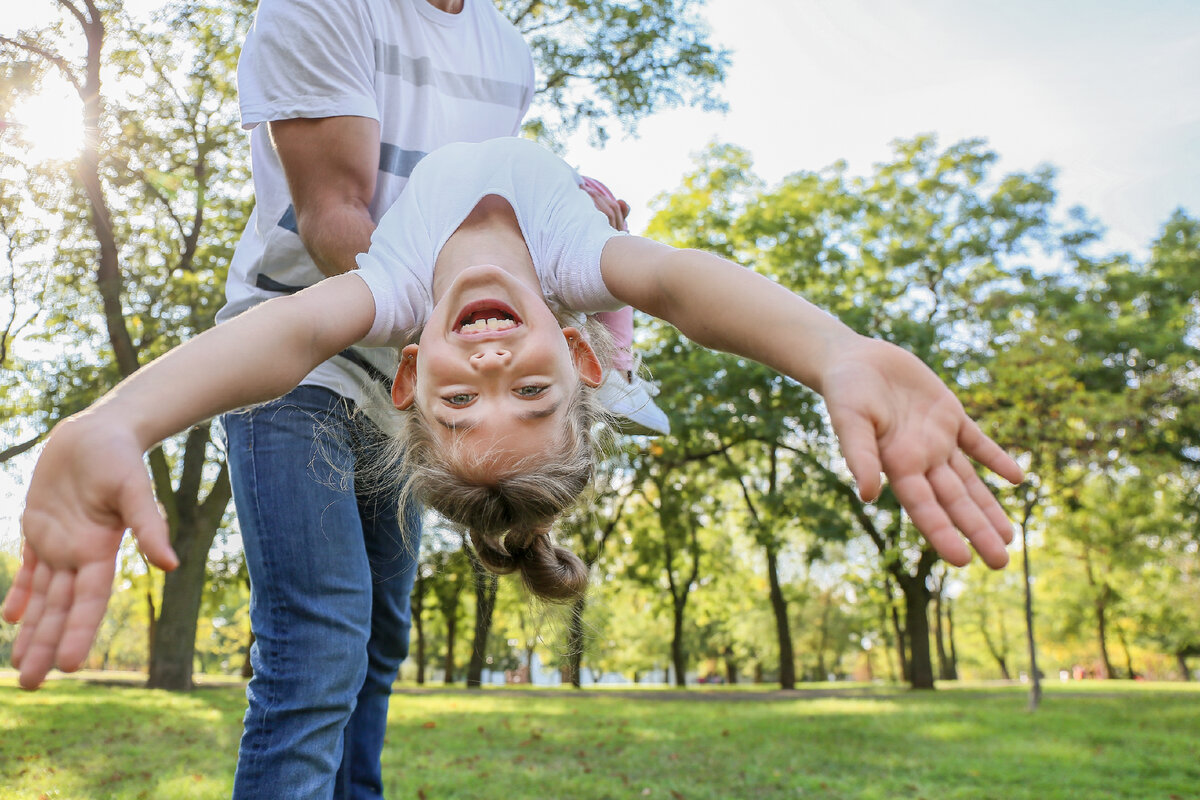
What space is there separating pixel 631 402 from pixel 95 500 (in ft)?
5.36

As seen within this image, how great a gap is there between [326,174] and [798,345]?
145 centimetres

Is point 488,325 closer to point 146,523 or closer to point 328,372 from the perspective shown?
point 328,372

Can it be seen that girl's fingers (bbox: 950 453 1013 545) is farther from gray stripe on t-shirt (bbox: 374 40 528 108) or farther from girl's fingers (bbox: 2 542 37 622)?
gray stripe on t-shirt (bbox: 374 40 528 108)

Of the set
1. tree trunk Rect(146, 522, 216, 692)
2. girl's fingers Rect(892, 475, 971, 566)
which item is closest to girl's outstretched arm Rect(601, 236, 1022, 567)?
girl's fingers Rect(892, 475, 971, 566)

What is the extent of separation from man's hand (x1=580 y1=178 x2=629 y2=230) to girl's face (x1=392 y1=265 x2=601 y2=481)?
2.05 ft

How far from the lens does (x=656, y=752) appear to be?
275 inches

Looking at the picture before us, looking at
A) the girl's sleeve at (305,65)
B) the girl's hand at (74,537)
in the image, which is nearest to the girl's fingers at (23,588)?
the girl's hand at (74,537)

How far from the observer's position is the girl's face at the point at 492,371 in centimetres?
204

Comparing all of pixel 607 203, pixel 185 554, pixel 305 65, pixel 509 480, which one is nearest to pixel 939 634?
pixel 185 554

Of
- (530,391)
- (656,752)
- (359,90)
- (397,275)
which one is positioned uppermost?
(359,90)

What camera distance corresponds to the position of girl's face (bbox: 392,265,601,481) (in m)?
2.04

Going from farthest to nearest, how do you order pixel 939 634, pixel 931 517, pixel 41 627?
pixel 939 634, pixel 931 517, pixel 41 627

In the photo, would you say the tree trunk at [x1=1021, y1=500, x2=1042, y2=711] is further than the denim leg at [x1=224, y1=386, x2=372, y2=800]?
Yes

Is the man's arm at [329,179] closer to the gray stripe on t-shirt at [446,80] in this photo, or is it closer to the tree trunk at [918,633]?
the gray stripe on t-shirt at [446,80]
